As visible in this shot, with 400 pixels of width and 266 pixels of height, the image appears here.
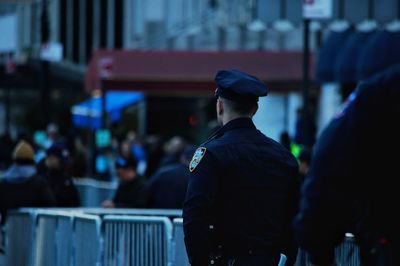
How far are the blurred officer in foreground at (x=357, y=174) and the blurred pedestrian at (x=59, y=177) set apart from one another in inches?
363

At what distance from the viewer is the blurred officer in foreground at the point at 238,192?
231 inches

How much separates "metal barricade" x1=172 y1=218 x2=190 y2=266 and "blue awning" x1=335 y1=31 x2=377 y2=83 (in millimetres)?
15824

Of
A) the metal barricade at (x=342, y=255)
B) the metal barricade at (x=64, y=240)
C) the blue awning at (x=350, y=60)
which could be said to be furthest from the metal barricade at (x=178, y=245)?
the blue awning at (x=350, y=60)

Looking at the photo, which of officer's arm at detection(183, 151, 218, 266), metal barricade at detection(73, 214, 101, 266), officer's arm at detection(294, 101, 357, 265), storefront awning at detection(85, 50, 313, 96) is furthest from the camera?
storefront awning at detection(85, 50, 313, 96)

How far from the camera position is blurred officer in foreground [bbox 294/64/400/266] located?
4359 millimetres

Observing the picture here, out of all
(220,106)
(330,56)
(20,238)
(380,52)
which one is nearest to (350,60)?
(330,56)

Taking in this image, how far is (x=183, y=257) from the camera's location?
344 inches

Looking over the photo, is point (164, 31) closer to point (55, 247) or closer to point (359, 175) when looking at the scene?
point (55, 247)

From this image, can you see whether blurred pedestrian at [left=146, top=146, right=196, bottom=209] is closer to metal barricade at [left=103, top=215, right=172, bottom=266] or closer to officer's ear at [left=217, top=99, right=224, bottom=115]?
metal barricade at [left=103, top=215, right=172, bottom=266]

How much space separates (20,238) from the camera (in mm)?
11406

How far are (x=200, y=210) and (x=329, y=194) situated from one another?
1.54 m

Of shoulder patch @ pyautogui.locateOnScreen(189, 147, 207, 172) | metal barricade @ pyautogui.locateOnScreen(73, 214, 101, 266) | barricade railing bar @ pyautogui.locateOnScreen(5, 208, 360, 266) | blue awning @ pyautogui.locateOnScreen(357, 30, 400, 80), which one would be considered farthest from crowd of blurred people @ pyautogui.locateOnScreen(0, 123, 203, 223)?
blue awning @ pyautogui.locateOnScreen(357, 30, 400, 80)

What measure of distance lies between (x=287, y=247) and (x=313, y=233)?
1.81m

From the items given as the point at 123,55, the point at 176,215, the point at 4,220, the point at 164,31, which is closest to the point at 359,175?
the point at 176,215
